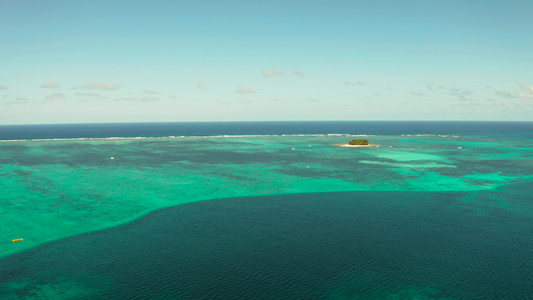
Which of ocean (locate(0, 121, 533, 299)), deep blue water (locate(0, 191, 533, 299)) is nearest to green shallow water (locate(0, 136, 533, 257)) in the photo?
ocean (locate(0, 121, 533, 299))

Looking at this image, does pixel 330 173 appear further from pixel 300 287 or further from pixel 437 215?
pixel 300 287

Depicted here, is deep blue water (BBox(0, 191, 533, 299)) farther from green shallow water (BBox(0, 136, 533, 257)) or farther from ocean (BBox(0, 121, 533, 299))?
green shallow water (BBox(0, 136, 533, 257))

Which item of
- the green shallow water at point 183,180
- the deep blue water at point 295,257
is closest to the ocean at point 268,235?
the deep blue water at point 295,257

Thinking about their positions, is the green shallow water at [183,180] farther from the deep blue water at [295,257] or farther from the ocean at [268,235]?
the deep blue water at [295,257]

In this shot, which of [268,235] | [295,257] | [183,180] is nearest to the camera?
[295,257]

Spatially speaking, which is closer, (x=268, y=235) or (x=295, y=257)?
(x=295, y=257)

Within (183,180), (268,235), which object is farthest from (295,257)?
(183,180)

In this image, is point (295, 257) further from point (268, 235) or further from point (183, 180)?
point (183, 180)
